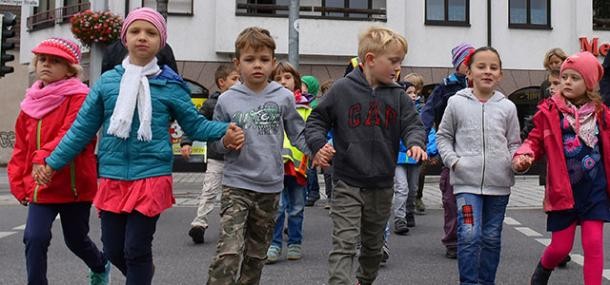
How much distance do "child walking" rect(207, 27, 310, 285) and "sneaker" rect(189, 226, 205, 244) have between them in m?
2.92

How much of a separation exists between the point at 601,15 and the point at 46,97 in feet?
70.7

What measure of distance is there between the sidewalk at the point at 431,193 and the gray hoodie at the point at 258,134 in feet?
22.4

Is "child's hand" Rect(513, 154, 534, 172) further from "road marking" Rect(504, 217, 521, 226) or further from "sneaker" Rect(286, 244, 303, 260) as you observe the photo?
"road marking" Rect(504, 217, 521, 226)

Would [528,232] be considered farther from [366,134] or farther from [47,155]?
[47,155]

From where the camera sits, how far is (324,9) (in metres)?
20.7

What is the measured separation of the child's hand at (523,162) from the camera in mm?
4418

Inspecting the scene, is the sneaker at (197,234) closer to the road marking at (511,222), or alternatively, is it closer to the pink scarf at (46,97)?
the pink scarf at (46,97)

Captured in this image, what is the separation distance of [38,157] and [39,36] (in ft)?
67.9

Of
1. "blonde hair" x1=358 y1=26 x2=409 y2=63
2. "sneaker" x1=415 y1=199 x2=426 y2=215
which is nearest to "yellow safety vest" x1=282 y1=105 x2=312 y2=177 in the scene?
"blonde hair" x1=358 y1=26 x2=409 y2=63

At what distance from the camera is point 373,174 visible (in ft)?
13.9

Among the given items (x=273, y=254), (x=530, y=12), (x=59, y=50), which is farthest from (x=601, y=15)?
(x=59, y=50)

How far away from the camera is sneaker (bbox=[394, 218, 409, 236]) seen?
305 inches

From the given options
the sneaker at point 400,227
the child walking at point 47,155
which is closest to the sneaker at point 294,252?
the sneaker at point 400,227

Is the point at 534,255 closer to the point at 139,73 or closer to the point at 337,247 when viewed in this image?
the point at 337,247
